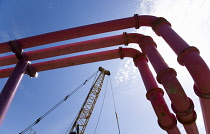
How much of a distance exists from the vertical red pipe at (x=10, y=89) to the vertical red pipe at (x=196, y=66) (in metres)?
8.52

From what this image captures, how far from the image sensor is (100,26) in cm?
1059

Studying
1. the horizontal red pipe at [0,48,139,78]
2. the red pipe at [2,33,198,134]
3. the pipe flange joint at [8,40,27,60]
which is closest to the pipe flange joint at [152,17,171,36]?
the red pipe at [2,33,198,134]

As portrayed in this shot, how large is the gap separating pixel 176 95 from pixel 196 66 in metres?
1.38

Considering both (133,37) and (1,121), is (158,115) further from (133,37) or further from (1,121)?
(1,121)

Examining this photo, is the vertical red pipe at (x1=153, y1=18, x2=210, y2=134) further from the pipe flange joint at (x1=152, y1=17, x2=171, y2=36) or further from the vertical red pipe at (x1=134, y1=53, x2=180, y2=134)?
the vertical red pipe at (x1=134, y1=53, x2=180, y2=134)

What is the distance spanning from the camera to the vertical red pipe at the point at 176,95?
704cm

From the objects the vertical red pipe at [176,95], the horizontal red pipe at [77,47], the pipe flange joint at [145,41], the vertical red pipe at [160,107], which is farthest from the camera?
the horizontal red pipe at [77,47]

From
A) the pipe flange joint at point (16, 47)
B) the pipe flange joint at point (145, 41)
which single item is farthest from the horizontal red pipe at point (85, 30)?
the pipe flange joint at point (145, 41)

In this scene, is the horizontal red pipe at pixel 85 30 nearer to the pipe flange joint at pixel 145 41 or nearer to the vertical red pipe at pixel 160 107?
the pipe flange joint at pixel 145 41

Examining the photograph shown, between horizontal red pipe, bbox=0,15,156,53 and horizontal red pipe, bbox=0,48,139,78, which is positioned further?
horizontal red pipe, bbox=0,48,139,78

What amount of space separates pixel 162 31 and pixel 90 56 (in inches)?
212

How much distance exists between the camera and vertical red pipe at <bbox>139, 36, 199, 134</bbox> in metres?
7.04

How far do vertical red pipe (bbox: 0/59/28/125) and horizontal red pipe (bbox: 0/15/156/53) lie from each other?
4.60ft

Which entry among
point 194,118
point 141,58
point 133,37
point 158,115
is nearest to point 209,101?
point 194,118
